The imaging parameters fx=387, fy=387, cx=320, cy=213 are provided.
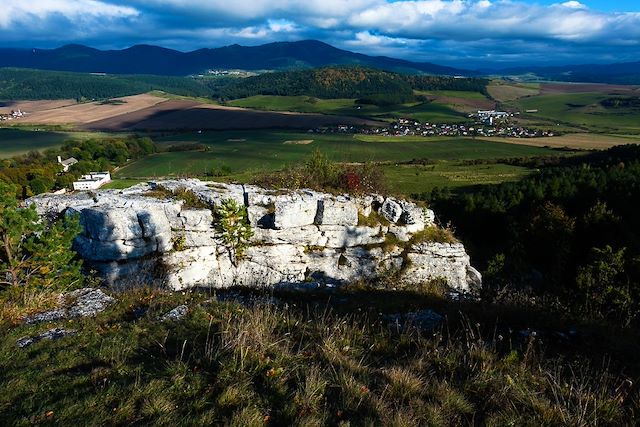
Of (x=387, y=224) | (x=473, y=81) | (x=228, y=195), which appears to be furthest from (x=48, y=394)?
(x=473, y=81)

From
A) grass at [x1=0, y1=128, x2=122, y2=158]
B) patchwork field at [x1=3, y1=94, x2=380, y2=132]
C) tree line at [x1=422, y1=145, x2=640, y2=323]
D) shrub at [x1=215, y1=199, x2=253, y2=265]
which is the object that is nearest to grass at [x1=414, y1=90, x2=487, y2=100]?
patchwork field at [x1=3, y1=94, x2=380, y2=132]

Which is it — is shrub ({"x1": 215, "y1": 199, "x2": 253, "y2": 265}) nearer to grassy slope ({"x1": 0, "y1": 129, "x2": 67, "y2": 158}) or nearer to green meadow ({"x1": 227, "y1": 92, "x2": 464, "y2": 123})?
grassy slope ({"x1": 0, "y1": 129, "x2": 67, "y2": 158})

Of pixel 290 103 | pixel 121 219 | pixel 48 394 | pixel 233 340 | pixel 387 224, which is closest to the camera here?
pixel 48 394

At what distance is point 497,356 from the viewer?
226 inches

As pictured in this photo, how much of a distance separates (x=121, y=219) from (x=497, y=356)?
14565 mm

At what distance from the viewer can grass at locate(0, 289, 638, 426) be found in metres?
4.23

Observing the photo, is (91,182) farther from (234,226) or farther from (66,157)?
(234,226)

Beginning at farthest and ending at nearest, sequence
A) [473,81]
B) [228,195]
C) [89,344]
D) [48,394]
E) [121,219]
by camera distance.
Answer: [473,81] < [228,195] < [121,219] < [89,344] < [48,394]

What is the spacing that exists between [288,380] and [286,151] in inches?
2909

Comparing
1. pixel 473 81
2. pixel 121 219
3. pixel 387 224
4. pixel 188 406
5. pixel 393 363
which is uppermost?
pixel 473 81

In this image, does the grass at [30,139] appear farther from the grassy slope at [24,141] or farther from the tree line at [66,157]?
the tree line at [66,157]

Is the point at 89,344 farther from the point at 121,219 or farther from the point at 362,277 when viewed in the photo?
the point at 362,277

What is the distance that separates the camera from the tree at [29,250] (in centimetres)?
904

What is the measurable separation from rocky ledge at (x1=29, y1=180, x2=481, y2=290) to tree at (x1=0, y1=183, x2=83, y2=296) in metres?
4.67
